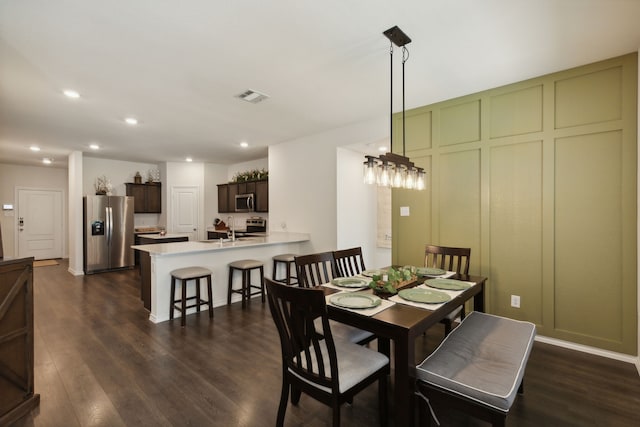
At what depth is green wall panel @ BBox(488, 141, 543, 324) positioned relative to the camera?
9.92 ft

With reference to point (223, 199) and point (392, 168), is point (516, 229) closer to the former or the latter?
point (392, 168)

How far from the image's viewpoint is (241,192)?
23.6 feet

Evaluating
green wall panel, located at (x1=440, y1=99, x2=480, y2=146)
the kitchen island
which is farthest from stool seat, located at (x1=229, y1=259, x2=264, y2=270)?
green wall panel, located at (x1=440, y1=99, x2=480, y2=146)

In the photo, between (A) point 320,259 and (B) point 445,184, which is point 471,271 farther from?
(A) point 320,259

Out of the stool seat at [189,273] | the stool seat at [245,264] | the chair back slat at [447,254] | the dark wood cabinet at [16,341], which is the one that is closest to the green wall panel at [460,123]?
the chair back slat at [447,254]

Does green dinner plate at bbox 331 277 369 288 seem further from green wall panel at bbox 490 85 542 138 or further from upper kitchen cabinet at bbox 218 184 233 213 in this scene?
upper kitchen cabinet at bbox 218 184 233 213

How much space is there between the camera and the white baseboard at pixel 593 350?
2.57 metres

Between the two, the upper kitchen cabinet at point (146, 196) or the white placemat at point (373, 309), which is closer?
the white placemat at point (373, 309)

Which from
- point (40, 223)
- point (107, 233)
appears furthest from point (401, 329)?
point (40, 223)

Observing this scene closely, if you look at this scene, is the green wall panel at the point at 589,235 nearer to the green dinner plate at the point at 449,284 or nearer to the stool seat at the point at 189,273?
the green dinner plate at the point at 449,284

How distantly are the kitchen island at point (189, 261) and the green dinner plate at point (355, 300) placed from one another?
2.39 meters

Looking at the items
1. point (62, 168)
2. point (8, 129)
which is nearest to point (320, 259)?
point (8, 129)

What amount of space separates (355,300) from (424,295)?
483mm

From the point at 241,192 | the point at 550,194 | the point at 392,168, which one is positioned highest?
the point at 241,192
